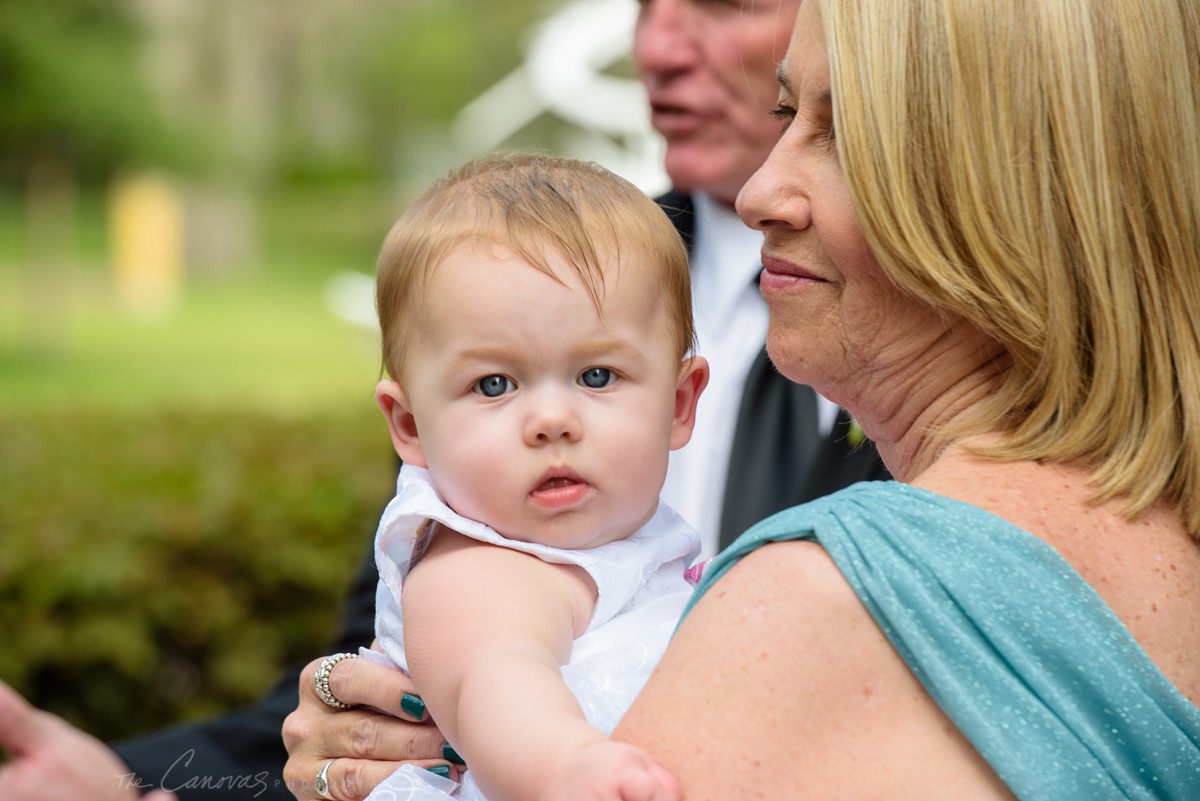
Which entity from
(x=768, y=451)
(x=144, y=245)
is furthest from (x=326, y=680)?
(x=144, y=245)

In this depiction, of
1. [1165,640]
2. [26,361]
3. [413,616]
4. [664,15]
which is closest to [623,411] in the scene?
[413,616]

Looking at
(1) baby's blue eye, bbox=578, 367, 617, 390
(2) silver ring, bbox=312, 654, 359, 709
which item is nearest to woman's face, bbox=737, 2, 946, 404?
(1) baby's blue eye, bbox=578, 367, 617, 390

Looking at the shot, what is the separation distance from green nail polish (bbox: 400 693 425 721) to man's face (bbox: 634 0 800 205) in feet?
5.99

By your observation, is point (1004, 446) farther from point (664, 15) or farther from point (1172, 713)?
point (664, 15)

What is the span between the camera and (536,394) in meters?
2.03

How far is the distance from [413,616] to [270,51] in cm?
4029

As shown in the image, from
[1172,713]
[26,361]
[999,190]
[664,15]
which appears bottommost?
[26,361]

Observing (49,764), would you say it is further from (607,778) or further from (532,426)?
(532,426)

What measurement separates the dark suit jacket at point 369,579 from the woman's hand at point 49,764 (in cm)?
149

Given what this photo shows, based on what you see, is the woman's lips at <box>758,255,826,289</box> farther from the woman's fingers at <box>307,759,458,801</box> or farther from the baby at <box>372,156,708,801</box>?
the woman's fingers at <box>307,759,458,801</box>

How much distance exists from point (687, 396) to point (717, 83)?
159 centimetres

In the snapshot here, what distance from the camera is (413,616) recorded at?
1999mm

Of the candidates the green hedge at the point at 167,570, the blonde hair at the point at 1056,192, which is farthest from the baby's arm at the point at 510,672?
the green hedge at the point at 167,570

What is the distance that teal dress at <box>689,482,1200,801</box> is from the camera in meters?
1.69
